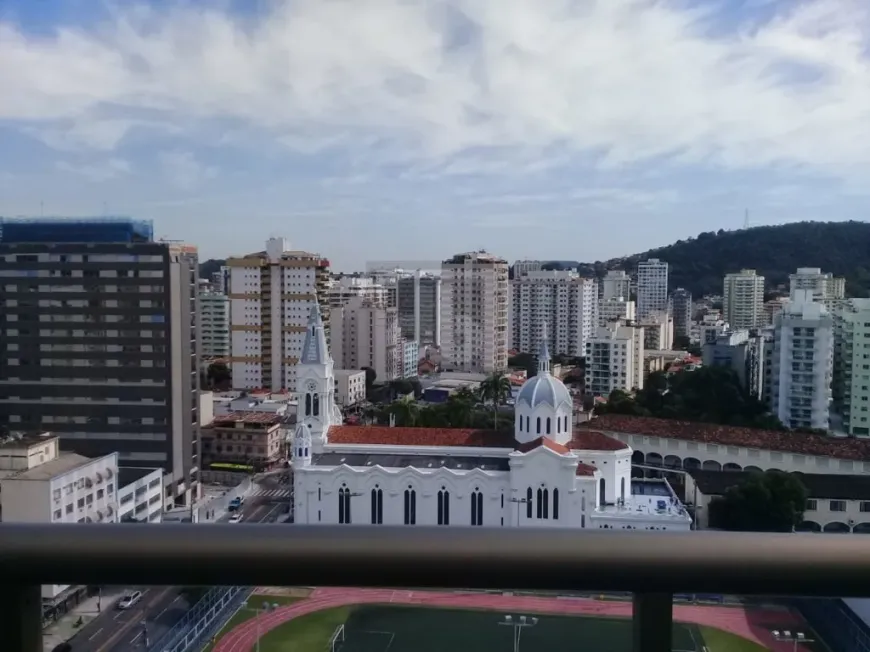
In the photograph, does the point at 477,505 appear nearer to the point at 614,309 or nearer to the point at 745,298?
the point at 614,309

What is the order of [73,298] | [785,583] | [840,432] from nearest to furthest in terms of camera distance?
[785,583] < [73,298] < [840,432]

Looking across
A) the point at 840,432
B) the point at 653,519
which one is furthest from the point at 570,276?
the point at 653,519

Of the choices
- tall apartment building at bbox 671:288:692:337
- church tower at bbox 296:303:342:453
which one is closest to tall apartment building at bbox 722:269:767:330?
tall apartment building at bbox 671:288:692:337

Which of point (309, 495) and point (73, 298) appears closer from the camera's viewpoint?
point (309, 495)

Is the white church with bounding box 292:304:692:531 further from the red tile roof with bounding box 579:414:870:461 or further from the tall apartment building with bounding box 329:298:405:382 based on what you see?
the tall apartment building with bounding box 329:298:405:382

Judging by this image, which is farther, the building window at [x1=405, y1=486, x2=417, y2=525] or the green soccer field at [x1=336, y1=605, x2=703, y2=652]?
the building window at [x1=405, y1=486, x2=417, y2=525]

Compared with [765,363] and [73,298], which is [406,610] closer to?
[73,298]
